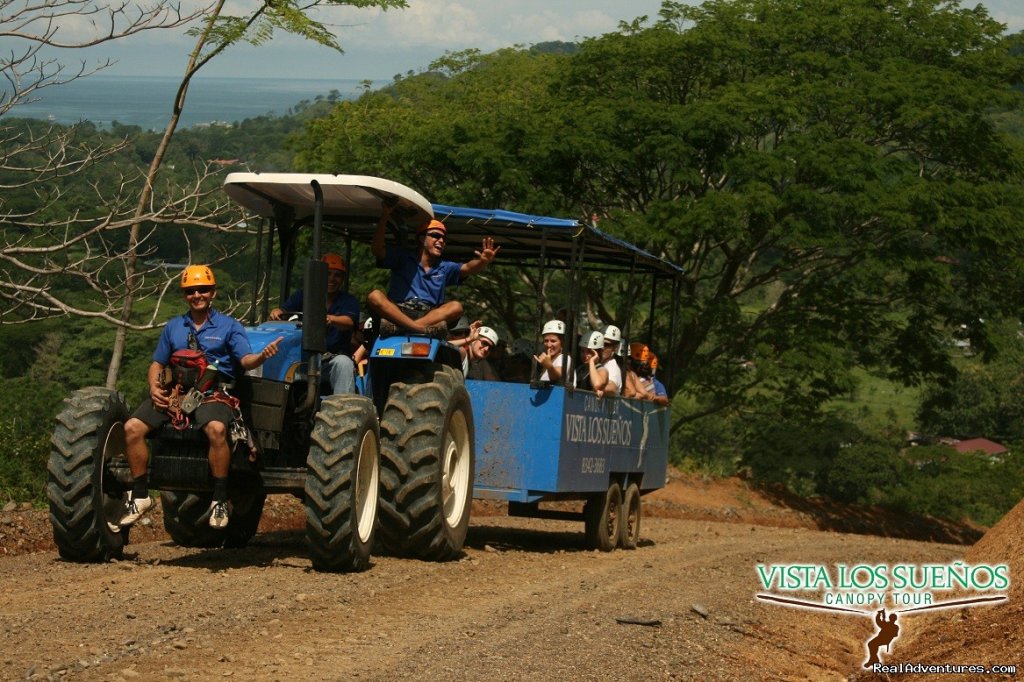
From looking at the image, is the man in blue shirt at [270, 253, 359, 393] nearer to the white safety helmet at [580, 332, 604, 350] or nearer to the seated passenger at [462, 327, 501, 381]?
the seated passenger at [462, 327, 501, 381]

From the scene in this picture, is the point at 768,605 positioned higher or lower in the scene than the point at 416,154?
lower

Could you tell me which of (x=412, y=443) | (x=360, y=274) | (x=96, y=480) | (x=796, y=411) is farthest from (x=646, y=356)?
(x=796, y=411)

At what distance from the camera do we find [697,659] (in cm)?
878

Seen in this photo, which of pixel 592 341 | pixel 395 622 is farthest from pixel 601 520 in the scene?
pixel 395 622

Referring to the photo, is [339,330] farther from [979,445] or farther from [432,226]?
[979,445]

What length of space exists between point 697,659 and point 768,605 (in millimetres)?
2670

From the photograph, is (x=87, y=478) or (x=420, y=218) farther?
(x=420, y=218)

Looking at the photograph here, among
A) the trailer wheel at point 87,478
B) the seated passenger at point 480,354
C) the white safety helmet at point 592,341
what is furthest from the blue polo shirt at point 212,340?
the white safety helmet at point 592,341

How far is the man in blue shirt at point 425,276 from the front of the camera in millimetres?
12188

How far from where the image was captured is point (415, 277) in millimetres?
12391

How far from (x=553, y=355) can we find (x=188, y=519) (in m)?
3.43

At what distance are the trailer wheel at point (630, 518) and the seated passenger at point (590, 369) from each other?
177cm

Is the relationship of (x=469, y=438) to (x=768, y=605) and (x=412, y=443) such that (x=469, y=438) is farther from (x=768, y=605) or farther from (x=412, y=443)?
(x=768, y=605)

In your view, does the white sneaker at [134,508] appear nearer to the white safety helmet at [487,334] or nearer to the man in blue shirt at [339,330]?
the man in blue shirt at [339,330]
